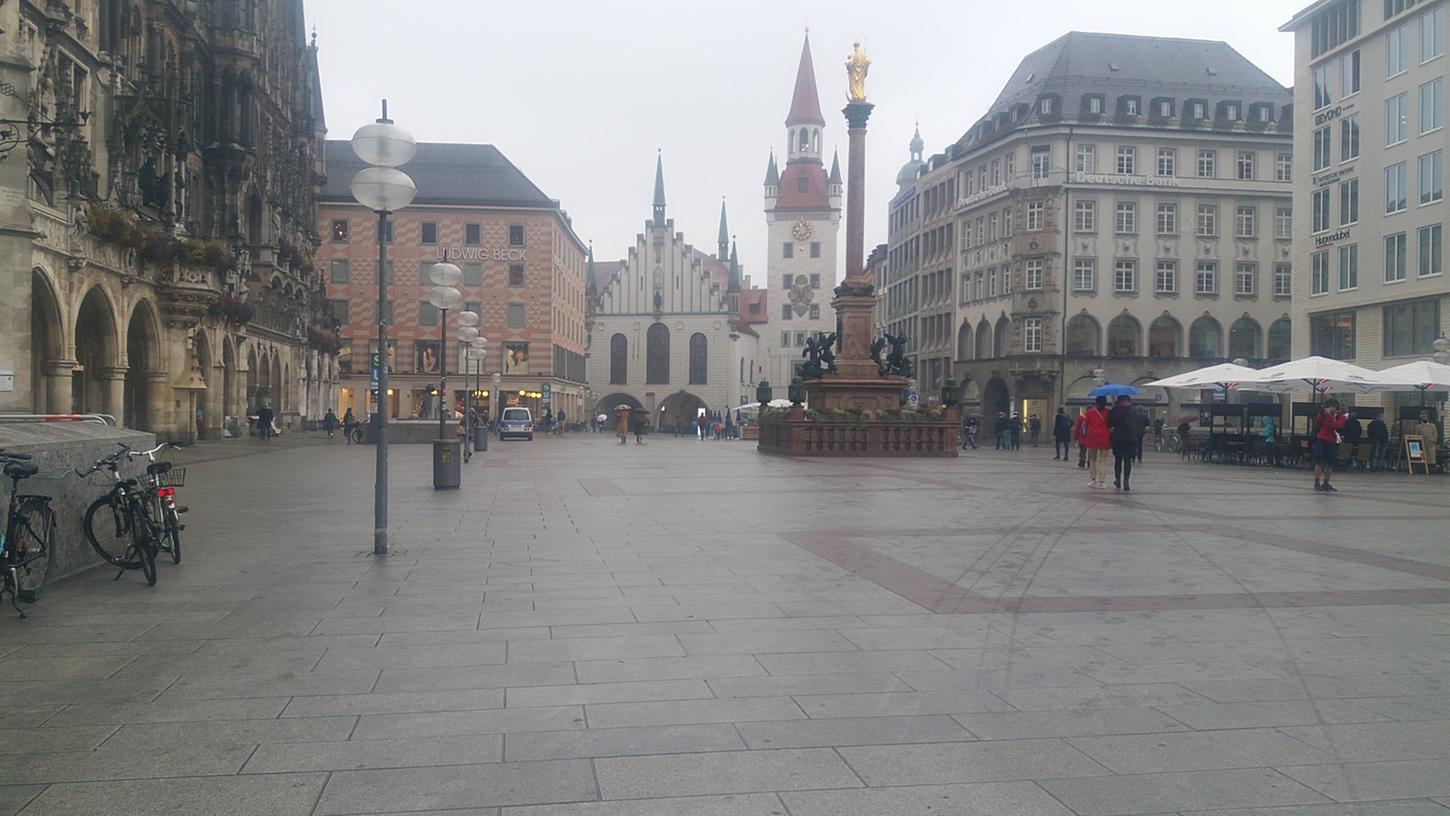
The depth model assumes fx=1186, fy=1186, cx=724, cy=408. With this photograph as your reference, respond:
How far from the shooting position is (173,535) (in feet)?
34.2

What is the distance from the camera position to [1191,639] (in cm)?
755

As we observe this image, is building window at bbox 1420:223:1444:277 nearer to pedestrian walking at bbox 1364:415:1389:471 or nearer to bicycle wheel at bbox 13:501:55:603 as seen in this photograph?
pedestrian walking at bbox 1364:415:1389:471

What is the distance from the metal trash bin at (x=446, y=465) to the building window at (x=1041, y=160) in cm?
5312

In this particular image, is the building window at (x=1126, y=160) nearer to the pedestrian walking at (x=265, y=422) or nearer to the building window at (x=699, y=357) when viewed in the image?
the building window at (x=699, y=357)

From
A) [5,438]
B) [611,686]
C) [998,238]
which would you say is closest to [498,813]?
[611,686]

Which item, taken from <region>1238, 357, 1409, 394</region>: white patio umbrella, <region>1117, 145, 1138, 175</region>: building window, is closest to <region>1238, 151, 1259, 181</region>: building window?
<region>1117, 145, 1138, 175</region>: building window

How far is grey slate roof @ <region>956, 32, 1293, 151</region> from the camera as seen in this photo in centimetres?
6656

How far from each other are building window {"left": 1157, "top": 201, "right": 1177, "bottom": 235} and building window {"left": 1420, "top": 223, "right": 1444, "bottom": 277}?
82.5 ft

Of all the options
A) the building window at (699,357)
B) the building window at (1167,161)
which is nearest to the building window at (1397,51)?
the building window at (1167,161)

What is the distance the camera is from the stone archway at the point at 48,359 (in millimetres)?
27375

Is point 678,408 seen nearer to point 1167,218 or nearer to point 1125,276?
point 1125,276

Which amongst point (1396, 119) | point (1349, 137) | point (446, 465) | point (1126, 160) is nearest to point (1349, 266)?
point (1349, 137)

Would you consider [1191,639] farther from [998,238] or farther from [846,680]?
[998,238]

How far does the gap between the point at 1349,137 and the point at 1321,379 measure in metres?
21.6
